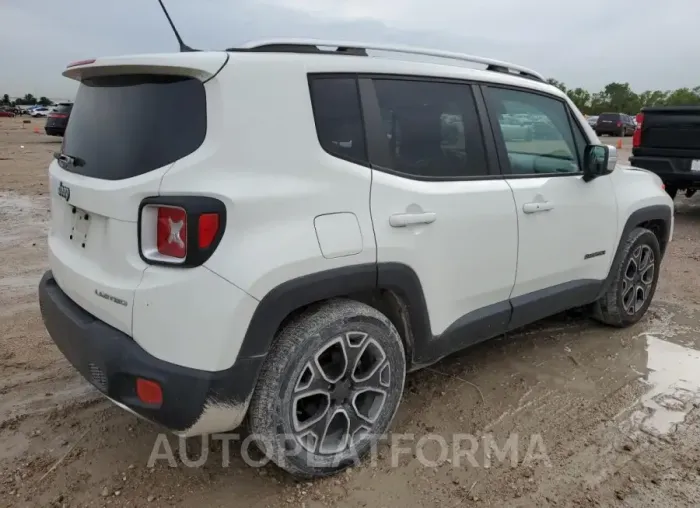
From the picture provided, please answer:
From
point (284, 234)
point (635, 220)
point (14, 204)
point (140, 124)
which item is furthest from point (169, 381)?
point (14, 204)

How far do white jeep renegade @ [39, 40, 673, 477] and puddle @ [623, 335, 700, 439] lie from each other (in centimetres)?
91

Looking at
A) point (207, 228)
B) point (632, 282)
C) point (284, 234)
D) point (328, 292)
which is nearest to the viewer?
point (207, 228)

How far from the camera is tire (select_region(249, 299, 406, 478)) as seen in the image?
2.35 meters

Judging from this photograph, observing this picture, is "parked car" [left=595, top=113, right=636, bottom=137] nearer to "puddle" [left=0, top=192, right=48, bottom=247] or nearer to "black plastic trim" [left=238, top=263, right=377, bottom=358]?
"puddle" [left=0, top=192, right=48, bottom=247]

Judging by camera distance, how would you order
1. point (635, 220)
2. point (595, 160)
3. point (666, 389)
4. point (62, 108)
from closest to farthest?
point (666, 389)
point (595, 160)
point (635, 220)
point (62, 108)

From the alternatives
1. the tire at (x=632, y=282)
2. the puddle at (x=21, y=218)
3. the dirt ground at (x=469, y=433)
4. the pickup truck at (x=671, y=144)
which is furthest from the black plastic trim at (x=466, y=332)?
the pickup truck at (x=671, y=144)

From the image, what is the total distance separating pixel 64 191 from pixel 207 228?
0.96 m

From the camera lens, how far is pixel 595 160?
143 inches

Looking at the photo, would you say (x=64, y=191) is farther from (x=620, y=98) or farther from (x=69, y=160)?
(x=620, y=98)

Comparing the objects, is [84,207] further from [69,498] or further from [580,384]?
[580,384]

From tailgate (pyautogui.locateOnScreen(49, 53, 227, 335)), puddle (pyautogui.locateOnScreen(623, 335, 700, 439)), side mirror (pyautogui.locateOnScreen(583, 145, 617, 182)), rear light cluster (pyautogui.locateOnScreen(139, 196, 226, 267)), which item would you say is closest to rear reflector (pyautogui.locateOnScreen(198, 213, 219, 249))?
rear light cluster (pyautogui.locateOnScreen(139, 196, 226, 267))

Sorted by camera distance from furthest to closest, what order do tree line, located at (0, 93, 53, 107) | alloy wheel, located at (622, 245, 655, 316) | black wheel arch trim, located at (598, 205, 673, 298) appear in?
tree line, located at (0, 93, 53, 107) → alloy wheel, located at (622, 245, 655, 316) → black wheel arch trim, located at (598, 205, 673, 298)

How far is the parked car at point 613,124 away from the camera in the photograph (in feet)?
118

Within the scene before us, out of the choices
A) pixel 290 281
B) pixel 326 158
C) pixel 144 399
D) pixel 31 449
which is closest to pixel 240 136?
pixel 326 158
